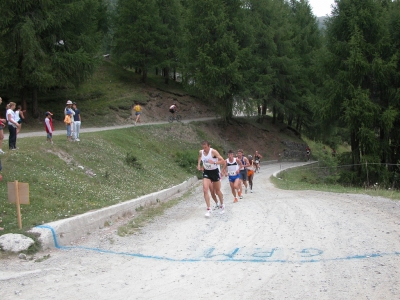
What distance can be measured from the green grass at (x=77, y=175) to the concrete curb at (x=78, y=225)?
15.7 inches

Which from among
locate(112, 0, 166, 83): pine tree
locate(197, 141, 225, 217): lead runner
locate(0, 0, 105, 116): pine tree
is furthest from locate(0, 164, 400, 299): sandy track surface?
locate(112, 0, 166, 83): pine tree

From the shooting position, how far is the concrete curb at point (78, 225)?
877 cm

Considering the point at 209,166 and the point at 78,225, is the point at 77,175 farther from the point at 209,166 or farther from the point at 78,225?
the point at 78,225

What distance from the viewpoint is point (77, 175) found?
14906 millimetres

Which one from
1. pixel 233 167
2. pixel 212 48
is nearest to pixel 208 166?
pixel 233 167

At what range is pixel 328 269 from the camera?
6.80 meters

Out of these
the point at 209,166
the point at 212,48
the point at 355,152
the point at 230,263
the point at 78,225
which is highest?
the point at 212,48

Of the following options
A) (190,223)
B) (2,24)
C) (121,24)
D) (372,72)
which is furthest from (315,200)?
(121,24)

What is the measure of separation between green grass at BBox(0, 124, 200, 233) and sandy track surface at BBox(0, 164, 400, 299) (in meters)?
1.47

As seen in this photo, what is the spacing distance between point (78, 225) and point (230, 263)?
4.15 metres

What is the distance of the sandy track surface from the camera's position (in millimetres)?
6062

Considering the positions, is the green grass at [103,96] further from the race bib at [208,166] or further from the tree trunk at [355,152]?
the race bib at [208,166]

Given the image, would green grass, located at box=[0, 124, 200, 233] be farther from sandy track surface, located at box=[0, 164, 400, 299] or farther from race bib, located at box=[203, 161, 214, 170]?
race bib, located at box=[203, 161, 214, 170]

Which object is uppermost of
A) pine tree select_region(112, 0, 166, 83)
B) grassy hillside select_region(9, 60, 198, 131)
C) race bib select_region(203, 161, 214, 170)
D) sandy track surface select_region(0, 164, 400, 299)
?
pine tree select_region(112, 0, 166, 83)
